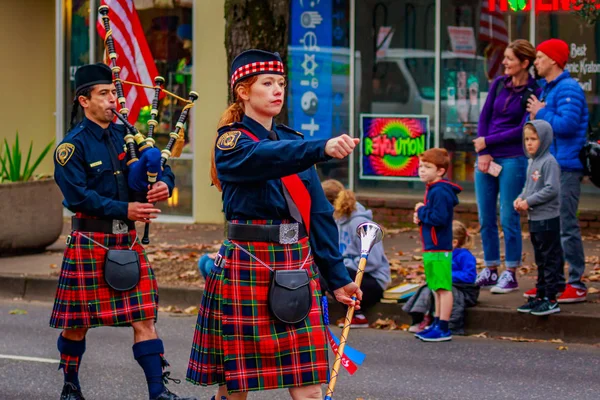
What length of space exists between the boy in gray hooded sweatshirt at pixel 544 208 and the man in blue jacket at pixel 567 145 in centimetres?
38

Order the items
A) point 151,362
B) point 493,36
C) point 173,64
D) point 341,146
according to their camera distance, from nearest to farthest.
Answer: point 341,146 < point 151,362 < point 493,36 < point 173,64

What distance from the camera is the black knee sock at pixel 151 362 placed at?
20.0 ft

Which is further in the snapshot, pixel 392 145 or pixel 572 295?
pixel 392 145

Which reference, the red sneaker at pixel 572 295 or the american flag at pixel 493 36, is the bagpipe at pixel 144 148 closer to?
the red sneaker at pixel 572 295

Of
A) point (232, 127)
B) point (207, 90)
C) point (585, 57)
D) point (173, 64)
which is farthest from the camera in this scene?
point (173, 64)

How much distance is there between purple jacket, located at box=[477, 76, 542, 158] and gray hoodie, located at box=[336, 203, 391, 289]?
4.16 feet

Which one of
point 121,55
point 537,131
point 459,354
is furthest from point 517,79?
point 121,55

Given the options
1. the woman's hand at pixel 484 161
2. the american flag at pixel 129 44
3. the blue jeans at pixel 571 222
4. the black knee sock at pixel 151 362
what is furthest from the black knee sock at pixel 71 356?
the woman's hand at pixel 484 161

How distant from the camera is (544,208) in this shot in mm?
8266

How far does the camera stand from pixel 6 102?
1695 centimetres

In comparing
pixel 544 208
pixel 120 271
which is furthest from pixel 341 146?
pixel 544 208

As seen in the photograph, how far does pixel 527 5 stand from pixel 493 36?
53cm

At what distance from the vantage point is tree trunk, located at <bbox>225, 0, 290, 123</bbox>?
9.93m

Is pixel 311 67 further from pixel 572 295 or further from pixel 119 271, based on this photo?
pixel 119 271
